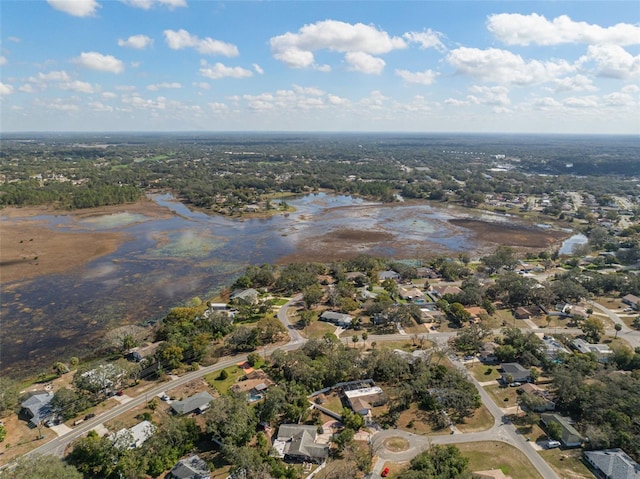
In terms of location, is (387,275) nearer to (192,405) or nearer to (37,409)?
(192,405)

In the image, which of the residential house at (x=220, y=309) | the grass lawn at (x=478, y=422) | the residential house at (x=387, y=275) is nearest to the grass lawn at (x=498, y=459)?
the grass lawn at (x=478, y=422)

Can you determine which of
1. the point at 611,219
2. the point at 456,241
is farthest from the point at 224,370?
the point at 611,219

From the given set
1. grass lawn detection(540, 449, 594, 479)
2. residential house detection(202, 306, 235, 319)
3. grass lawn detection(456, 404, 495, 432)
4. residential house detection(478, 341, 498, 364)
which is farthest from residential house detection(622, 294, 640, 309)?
residential house detection(202, 306, 235, 319)

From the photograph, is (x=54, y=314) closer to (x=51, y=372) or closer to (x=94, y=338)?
(x=94, y=338)

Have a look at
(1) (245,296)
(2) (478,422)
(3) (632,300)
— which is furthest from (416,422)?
(3) (632,300)

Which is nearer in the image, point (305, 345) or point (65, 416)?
point (65, 416)

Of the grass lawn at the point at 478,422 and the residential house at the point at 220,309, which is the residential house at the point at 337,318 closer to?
the residential house at the point at 220,309
